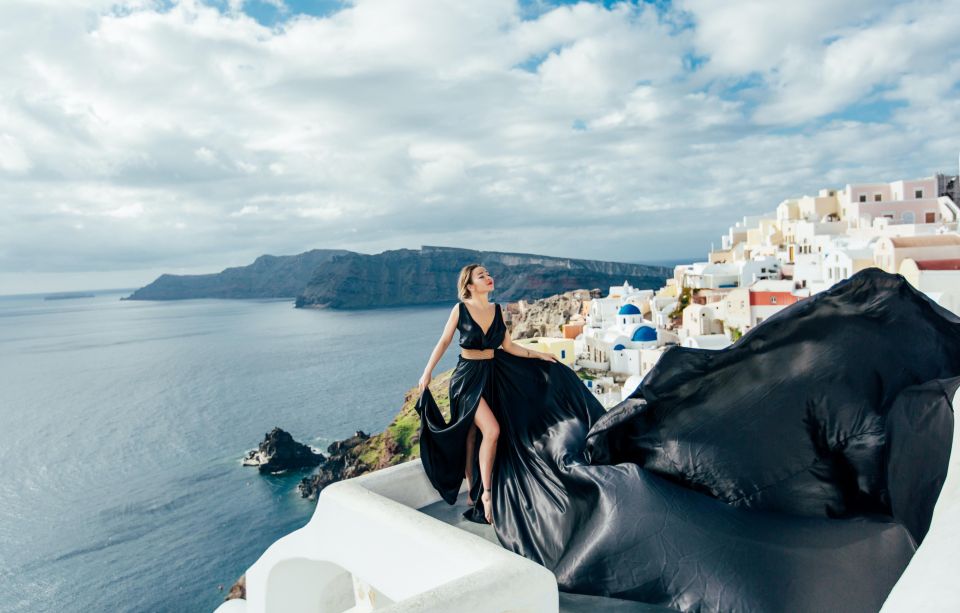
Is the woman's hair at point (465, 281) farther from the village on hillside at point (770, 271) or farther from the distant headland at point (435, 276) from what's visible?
the distant headland at point (435, 276)

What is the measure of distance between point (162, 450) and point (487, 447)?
1437 inches

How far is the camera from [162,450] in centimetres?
3497

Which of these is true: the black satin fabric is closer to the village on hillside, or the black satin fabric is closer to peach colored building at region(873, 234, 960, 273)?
the village on hillside

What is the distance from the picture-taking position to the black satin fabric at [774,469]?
2.06 metres

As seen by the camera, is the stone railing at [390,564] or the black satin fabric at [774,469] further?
the black satin fabric at [774,469]

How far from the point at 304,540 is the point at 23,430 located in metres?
46.2

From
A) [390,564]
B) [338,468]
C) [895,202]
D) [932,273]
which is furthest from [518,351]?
[895,202]

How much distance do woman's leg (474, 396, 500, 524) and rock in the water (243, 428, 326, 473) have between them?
98.9 feet

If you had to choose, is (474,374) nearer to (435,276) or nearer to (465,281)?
(465,281)

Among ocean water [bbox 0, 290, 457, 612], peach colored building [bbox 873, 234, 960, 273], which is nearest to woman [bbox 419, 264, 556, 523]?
peach colored building [bbox 873, 234, 960, 273]

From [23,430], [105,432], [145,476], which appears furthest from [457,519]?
[23,430]

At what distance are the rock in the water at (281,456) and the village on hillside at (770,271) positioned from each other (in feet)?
37.7

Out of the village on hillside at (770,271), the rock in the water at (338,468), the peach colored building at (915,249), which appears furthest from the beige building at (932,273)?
the rock in the water at (338,468)

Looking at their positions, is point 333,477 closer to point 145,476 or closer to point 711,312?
point 145,476
